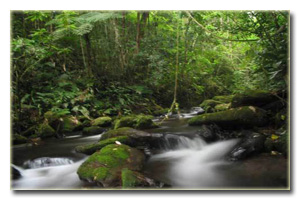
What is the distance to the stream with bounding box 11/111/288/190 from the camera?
187 cm

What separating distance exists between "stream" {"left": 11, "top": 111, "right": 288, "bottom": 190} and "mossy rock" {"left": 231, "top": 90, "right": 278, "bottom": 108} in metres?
0.98

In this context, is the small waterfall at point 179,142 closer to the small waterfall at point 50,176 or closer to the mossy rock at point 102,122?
the small waterfall at point 50,176

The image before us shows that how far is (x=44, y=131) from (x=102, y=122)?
1.34 meters

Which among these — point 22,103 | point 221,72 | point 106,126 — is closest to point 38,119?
point 22,103

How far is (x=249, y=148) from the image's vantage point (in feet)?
8.41

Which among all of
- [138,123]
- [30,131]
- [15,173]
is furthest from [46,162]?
[138,123]

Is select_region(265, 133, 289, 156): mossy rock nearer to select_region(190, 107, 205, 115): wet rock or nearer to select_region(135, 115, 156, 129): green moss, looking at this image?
select_region(135, 115, 156, 129): green moss

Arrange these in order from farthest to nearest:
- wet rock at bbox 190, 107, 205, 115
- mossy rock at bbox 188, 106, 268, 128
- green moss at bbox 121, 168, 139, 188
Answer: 1. wet rock at bbox 190, 107, 205, 115
2. mossy rock at bbox 188, 106, 268, 128
3. green moss at bbox 121, 168, 139, 188

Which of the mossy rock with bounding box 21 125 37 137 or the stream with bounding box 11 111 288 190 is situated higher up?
the mossy rock with bounding box 21 125 37 137

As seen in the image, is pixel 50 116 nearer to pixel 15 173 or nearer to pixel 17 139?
pixel 17 139

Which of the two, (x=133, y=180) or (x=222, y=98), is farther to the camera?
(x=222, y=98)

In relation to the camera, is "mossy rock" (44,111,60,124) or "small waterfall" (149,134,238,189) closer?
"small waterfall" (149,134,238,189)

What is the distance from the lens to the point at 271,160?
2174 millimetres

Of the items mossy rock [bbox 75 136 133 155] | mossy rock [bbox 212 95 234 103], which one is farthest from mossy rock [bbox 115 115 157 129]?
mossy rock [bbox 212 95 234 103]
